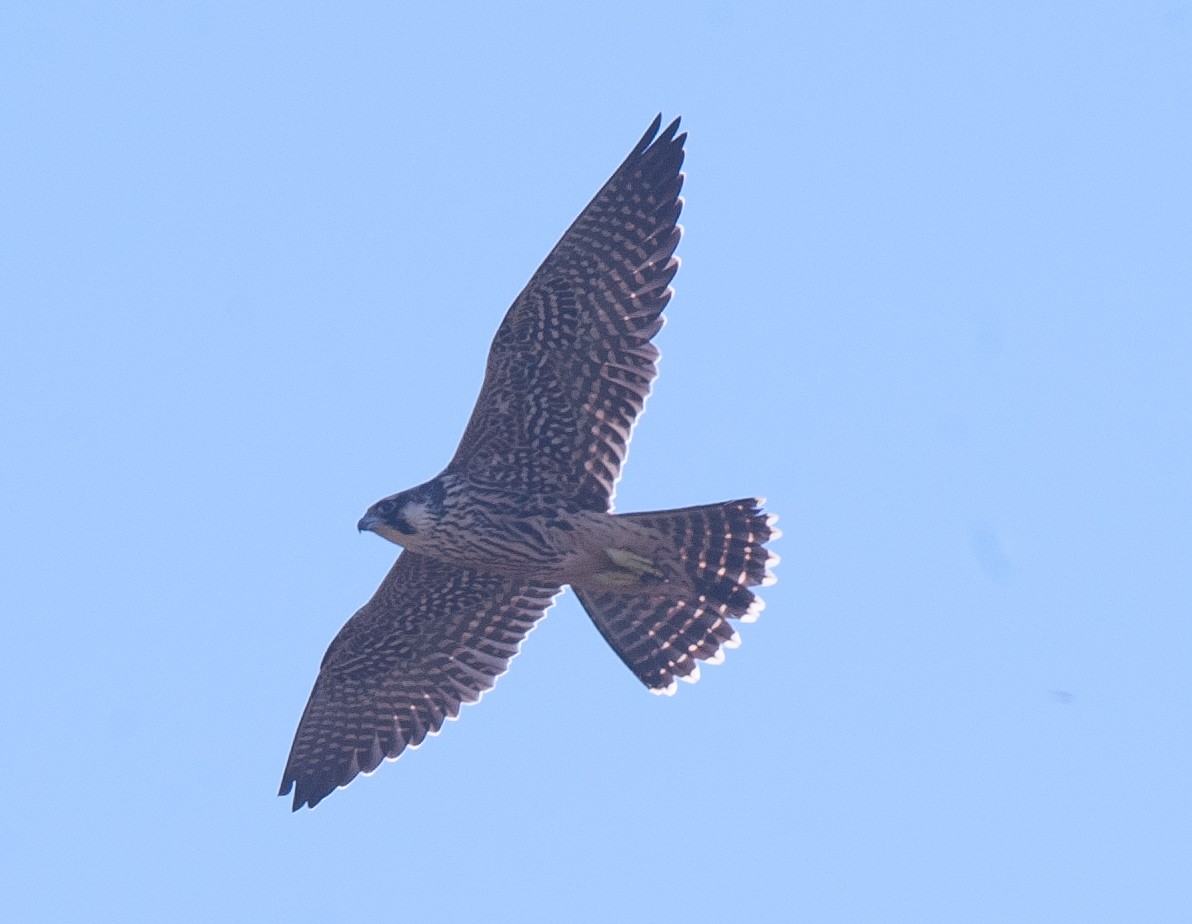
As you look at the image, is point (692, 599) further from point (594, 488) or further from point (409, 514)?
point (409, 514)

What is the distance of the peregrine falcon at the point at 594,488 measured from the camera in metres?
10.4

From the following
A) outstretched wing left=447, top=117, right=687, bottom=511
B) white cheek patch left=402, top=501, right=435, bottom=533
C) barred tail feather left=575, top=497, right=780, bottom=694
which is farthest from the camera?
barred tail feather left=575, top=497, right=780, bottom=694

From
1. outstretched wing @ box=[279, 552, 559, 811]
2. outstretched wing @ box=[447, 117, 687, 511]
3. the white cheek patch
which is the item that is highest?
outstretched wing @ box=[447, 117, 687, 511]

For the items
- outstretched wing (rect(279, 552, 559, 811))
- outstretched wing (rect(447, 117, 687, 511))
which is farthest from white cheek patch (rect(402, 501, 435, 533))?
outstretched wing (rect(279, 552, 559, 811))

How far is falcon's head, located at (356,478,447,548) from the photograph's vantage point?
10547 millimetres

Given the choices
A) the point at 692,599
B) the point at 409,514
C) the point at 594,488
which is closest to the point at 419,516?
the point at 409,514

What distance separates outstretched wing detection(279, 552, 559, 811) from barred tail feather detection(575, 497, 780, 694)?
0.53 metres

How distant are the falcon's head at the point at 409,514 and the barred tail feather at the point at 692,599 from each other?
1020mm

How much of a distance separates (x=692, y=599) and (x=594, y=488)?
2.83 feet

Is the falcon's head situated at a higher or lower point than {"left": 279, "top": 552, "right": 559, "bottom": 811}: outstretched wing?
higher

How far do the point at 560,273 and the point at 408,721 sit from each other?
2820 mm

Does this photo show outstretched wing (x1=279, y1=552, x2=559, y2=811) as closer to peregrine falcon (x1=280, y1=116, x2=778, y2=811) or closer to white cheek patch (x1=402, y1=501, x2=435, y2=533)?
peregrine falcon (x1=280, y1=116, x2=778, y2=811)

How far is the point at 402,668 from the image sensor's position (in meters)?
11.5

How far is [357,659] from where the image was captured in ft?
37.8
